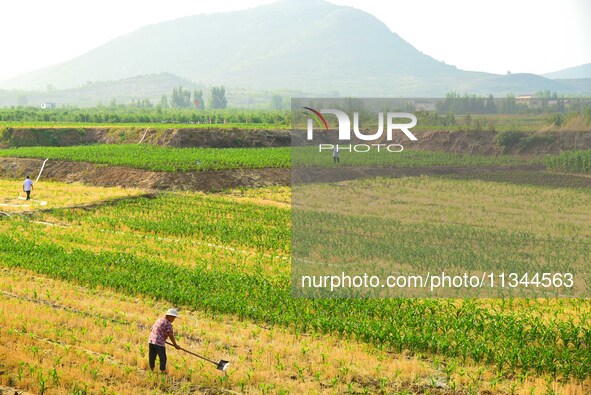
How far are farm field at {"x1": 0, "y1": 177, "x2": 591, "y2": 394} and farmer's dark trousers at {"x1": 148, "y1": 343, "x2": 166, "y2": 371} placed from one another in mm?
303

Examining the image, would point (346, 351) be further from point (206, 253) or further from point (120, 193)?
point (120, 193)

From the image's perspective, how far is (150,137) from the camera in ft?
226

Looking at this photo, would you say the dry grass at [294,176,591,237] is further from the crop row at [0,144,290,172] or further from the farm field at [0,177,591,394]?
the crop row at [0,144,290,172]

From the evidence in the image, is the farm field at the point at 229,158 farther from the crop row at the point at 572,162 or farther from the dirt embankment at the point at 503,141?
the crop row at the point at 572,162

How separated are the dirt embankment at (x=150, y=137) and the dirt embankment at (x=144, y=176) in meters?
15.1

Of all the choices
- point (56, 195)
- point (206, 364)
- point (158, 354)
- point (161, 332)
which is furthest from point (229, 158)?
point (161, 332)

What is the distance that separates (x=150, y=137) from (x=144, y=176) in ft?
74.7

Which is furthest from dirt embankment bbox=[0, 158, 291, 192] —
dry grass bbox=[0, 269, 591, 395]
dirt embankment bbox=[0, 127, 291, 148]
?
dry grass bbox=[0, 269, 591, 395]

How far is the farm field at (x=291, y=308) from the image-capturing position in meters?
15.6

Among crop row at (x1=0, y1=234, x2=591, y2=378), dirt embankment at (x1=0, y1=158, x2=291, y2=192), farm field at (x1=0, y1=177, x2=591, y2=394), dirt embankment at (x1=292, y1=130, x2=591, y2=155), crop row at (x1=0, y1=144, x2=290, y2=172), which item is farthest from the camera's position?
crop row at (x1=0, y1=144, x2=290, y2=172)

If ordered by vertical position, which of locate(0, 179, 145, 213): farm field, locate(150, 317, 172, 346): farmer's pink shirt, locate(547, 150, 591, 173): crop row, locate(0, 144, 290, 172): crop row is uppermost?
locate(547, 150, 591, 173): crop row

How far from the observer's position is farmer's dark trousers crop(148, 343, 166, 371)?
1538 centimetres

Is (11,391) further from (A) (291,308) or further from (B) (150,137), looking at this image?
(B) (150,137)

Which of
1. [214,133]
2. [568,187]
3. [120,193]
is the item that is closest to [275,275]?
[568,187]
